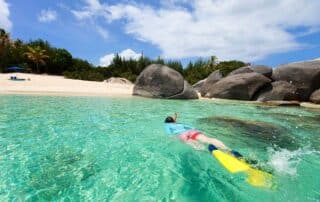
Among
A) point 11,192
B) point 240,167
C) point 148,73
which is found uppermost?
point 148,73

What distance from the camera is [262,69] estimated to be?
2130 centimetres

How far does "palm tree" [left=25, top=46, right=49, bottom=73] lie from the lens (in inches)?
1512

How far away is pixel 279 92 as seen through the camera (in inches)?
749

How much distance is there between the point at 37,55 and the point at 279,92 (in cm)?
3302

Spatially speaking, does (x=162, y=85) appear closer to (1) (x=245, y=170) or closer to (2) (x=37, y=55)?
(1) (x=245, y=170)

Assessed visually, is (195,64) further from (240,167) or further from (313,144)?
(240,167)

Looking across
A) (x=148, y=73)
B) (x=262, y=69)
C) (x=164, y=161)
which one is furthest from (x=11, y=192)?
(x=262, y=69)

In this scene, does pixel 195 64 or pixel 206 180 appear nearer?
pixel 206 180

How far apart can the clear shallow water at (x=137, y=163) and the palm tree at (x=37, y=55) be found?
33.5 m

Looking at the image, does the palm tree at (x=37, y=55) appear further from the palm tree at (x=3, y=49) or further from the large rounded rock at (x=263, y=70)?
the large rounded rock at (x=263, y=70)

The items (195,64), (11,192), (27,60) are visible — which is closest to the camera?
(11,192)

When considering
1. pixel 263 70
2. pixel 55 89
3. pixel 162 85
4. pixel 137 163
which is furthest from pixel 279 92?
pixel 137 163

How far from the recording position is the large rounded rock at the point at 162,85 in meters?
18.7

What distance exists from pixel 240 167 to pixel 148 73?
15656 mm
